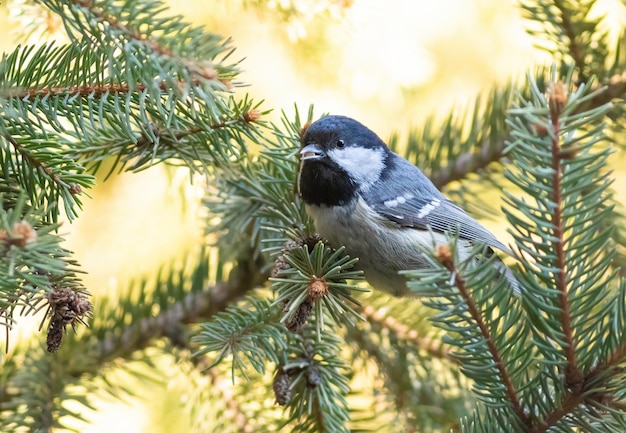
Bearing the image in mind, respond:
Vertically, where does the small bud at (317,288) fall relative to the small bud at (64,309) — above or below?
below

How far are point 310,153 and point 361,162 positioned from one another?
20 centimetres

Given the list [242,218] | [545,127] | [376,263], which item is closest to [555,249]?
[545,127]

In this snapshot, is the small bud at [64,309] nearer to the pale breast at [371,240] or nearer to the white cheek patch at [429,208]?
the pale breast at [371,240]

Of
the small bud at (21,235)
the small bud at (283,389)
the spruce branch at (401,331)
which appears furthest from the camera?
the spruce branch at (401,331)

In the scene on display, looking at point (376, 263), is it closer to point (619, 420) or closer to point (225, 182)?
point (225, 182)

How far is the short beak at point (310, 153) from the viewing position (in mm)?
1219

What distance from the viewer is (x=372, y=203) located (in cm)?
134

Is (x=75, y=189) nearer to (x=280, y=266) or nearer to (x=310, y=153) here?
(x=280, y=266)

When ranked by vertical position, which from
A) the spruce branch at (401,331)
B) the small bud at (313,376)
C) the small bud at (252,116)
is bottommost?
the spruce branch at (401,331)

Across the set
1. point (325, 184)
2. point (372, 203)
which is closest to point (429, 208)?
point (372, 203)

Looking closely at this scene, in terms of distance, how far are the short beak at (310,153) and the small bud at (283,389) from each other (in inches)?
15.7

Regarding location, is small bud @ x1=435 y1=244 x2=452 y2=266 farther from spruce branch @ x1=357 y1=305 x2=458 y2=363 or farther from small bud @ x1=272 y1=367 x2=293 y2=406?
spruce branch @ x1=357 y1=305 x2=458 y2=363

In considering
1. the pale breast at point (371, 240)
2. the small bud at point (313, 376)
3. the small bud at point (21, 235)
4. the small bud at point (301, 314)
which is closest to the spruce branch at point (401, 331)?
the pale breast at point (371, 240)

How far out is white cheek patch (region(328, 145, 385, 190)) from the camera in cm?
135
